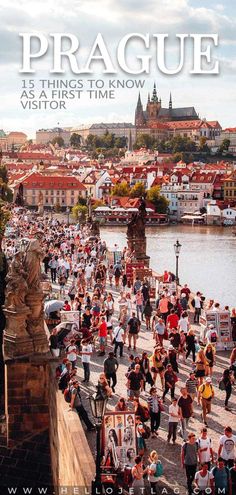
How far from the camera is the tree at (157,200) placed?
93.1 m

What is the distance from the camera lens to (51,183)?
316ft

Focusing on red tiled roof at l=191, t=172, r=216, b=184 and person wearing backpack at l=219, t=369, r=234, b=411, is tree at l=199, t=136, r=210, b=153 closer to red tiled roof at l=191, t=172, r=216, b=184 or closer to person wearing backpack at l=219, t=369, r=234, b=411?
red tiled roof at l=191, t=172, r=216, b=184

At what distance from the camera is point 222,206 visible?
3703 inches

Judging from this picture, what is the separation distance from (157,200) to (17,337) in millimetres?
84235

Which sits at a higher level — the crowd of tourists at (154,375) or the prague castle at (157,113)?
the prague castle at (157,113)

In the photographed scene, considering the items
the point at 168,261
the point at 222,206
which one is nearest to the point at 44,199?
the point at 222,206

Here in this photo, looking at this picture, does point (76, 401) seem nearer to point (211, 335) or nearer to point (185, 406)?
point (185, 406)

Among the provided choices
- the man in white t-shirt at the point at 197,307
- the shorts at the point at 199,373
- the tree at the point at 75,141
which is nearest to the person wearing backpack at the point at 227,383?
the shorts at the point at 199,373

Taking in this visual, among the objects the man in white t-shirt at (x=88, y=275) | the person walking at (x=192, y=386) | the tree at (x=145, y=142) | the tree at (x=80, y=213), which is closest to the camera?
the person walking at (x=192, y=386)

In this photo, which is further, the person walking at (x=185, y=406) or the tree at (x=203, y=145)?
the tree at (x=203, y=145)

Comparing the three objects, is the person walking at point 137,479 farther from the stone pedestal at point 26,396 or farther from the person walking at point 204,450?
the stone pedestal at point 26,396

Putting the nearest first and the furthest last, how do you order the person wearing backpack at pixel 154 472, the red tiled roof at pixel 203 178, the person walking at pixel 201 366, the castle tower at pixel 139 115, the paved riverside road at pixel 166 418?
the person wearing backpack at pixel 154 472 < the paved riverside road at pixel 166 418 < the person walking at pixel 201 366 < the red tiled roof at pixel 203 178 < the castle tower at pixel 139 115

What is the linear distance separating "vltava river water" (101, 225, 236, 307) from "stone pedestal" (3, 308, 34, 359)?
79.0 ft

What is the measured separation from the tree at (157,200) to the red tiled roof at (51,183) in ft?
31.8
